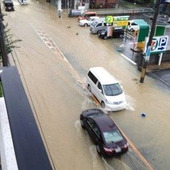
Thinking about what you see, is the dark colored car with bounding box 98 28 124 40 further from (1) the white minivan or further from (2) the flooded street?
(1) the white minivan

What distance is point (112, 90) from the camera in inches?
649

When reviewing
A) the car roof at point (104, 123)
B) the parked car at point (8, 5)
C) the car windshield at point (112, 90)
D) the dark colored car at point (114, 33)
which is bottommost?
the car roof at point (104, 123)

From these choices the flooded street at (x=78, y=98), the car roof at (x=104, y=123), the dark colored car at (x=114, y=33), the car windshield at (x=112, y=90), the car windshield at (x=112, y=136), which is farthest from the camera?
the dark colored car at (x=114, y=33)

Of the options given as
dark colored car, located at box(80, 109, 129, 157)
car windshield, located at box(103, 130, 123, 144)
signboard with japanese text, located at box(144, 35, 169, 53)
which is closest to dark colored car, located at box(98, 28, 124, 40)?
signboard with japanese text, located at box(144, 35, 169, 53)

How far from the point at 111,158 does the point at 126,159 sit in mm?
748

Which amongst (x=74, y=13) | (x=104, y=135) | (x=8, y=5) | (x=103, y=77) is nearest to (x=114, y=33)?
(x=74, y=13)

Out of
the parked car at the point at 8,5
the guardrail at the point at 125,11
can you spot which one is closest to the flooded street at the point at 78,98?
the parked car at the point at 8,5

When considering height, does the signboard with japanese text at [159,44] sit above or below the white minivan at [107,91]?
above

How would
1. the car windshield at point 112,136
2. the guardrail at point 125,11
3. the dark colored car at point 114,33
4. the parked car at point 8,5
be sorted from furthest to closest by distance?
1. the guardrail at point 125,11
2. the parked car at point 8,5
3. the dark colored car at point 114,33
4. the car windshield at point 112,136

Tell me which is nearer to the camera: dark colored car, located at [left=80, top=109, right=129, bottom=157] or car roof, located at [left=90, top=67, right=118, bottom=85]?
dark colored car, located at [left=80, top=109, right=129, bottom=157]

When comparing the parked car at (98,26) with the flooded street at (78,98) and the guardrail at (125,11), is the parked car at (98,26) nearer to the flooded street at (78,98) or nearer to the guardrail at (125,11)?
the flooded street at (78,98)

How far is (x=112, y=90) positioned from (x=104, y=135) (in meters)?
4.62

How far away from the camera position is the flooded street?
41.4ft

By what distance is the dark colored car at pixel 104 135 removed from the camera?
39.7ft
